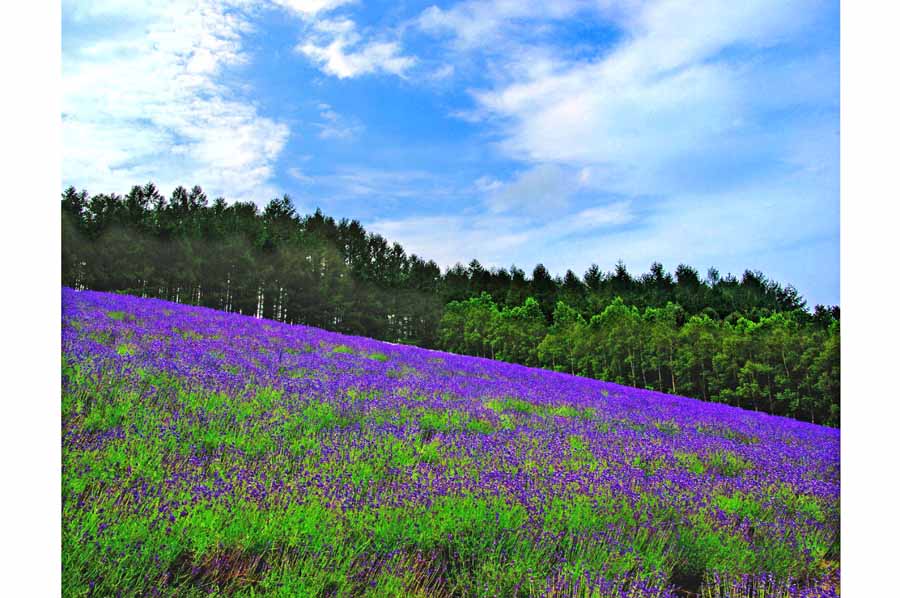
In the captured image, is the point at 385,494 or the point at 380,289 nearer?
the point at 385,494

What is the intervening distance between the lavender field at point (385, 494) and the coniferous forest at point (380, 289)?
0.55 m

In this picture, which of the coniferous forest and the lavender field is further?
the coniferous forest

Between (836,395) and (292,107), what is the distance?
365cm

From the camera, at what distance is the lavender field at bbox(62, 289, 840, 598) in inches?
71.1

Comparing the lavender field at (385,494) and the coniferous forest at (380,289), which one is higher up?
the coniferous forest at (380,289)

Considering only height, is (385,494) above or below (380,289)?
below

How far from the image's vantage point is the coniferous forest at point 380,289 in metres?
3.75

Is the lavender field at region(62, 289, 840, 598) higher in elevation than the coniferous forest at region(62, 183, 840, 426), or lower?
lower

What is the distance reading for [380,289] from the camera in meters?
8.41

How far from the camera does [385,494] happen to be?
224 cm

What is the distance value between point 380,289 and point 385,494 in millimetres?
6289

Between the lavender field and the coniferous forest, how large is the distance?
547 millimetres
